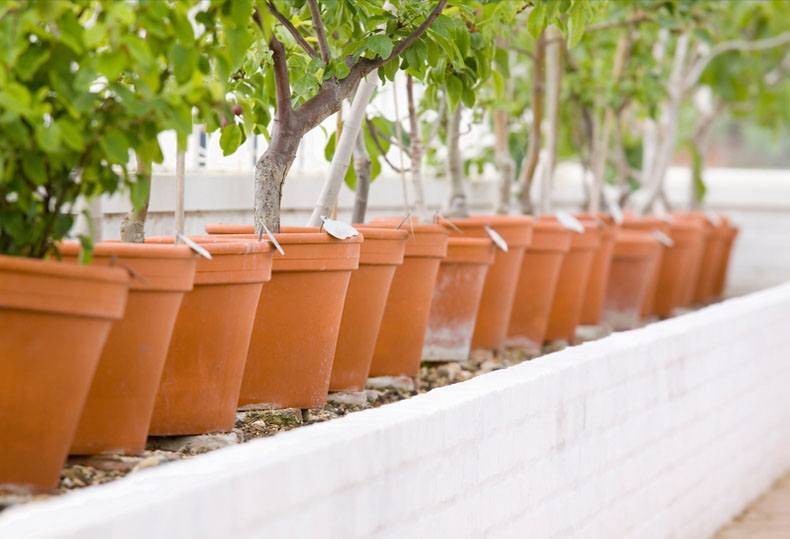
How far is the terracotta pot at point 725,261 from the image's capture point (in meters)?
8.58

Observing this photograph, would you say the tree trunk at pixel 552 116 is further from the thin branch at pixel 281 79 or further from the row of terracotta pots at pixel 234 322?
the thin branch at pixel 281 79

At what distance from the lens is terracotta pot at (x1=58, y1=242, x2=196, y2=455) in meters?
2.65

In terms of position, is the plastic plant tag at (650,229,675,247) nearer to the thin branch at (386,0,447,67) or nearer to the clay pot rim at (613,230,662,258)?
the clay pot rim at (613,230,662,258)

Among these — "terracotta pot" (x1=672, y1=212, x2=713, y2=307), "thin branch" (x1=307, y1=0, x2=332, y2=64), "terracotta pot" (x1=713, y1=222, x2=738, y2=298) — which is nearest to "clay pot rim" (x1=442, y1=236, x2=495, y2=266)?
"thin branch" (x1=307, y1=0, x2=332, y2=64)

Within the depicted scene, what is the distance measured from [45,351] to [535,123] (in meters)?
4.00

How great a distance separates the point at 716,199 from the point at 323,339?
7.38m

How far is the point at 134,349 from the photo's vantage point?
2668mm

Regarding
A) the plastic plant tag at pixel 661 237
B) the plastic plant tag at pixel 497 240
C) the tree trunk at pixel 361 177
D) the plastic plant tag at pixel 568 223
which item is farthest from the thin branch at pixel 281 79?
the plastic plant tag at pixel 661 237

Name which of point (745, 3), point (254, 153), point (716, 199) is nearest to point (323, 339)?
point (254, 153)

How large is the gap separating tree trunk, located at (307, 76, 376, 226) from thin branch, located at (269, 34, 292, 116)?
424 millimetres

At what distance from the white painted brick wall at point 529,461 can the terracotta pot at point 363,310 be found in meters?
0.53

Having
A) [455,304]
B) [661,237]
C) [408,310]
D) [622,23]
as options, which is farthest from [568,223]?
[661,237]

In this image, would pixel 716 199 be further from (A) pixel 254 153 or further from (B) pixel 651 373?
(B) pixel 651 373

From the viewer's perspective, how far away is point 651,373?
3.88 meters
